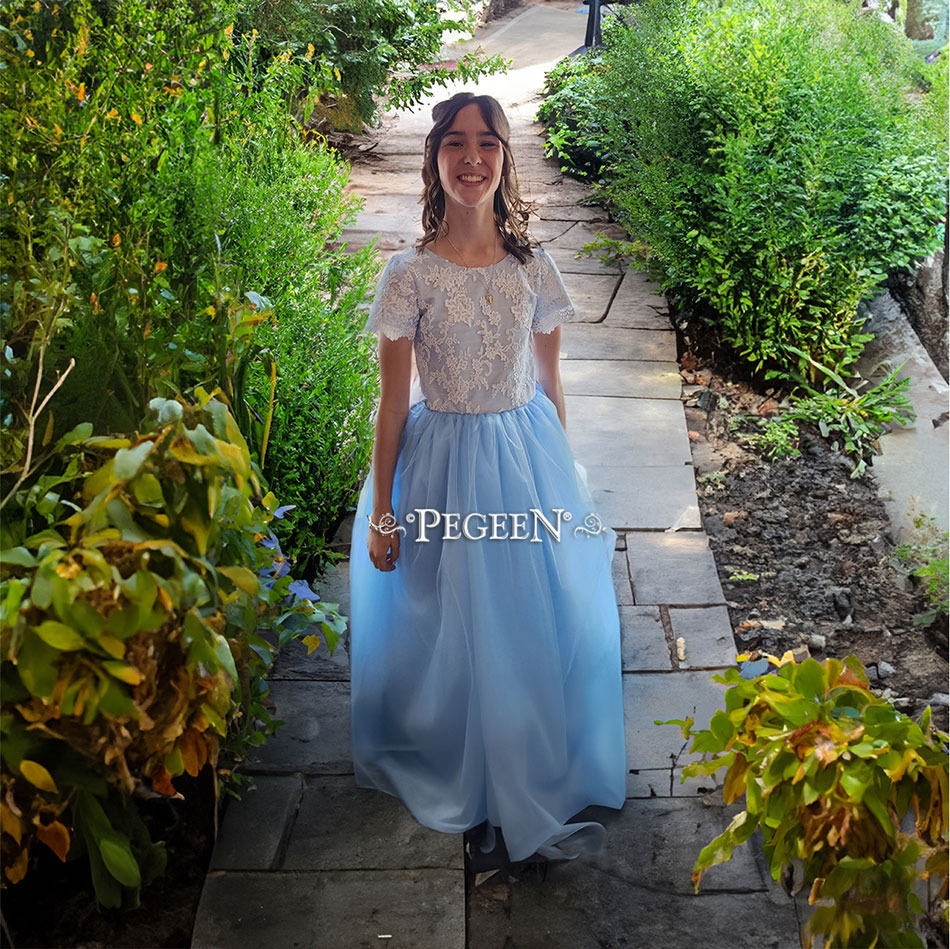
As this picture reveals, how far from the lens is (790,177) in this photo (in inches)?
164

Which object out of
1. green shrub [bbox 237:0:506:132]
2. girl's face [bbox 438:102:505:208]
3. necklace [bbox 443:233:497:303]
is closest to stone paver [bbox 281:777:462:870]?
necklace [bbox 443:233:497:303]

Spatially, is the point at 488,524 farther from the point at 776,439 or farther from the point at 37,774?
the point at 776,439

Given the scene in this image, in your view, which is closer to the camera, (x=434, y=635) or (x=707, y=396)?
(x=434, y=635)

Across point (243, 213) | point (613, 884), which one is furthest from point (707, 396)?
point (613, 884)

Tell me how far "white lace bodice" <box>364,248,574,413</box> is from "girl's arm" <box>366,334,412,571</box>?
0.05 metres

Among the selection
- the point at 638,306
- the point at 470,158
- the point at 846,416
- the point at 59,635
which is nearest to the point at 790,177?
the point at 638,306

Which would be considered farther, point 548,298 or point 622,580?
point 622,580

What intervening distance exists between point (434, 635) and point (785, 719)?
900 millimetres

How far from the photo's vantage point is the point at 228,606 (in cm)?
155

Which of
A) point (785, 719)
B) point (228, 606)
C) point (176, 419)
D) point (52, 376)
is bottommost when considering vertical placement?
point (785, 719)

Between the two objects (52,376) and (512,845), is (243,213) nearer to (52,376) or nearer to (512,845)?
(52,376)

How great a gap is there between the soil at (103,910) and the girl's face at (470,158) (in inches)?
51.5

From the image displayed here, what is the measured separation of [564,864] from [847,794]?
850 mm

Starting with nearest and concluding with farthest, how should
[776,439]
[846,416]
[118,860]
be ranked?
[118,860] → [776,439] → [846,416]
